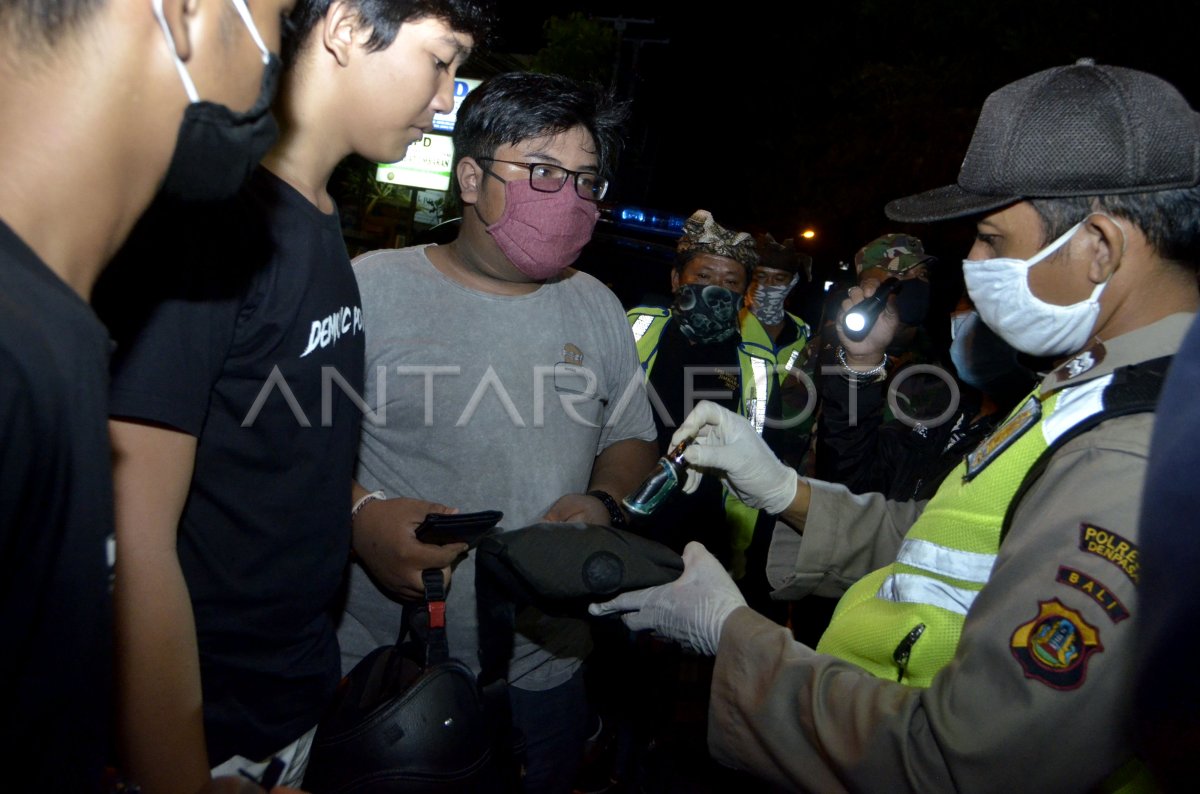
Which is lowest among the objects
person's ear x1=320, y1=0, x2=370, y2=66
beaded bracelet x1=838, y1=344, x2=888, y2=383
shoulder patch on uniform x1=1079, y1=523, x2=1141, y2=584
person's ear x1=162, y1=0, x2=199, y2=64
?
beaded bracelet x1=838, y1=344, x2=888, y2=383

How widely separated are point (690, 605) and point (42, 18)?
1.61m

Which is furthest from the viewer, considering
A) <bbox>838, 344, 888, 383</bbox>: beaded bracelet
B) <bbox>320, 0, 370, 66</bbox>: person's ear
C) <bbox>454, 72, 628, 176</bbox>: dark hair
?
<bbox>838, 344, 888, 383</bbox>: beaded bracelet

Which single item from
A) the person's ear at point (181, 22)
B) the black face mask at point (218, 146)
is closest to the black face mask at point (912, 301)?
the black face mask at point (218, 146)

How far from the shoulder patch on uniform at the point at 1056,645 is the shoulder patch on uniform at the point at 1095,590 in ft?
0.11

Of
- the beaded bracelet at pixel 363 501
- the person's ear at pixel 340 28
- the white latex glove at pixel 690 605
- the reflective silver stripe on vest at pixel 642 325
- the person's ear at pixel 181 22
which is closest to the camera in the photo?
the person's ear at pixel 181 22

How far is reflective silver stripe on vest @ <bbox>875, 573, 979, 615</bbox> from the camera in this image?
5.33 feet

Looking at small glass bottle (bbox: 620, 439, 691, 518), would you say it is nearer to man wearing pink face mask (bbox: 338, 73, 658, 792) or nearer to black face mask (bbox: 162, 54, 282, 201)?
man wearing pink face mask (bbox: 338, 73, 658, 792)

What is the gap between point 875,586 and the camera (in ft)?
6.16

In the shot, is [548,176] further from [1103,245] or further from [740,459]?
[1103,245]

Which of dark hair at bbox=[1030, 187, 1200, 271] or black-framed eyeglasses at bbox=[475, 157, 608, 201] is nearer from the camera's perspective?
dark hair at bbox=[1030, 187, 1200, 271]

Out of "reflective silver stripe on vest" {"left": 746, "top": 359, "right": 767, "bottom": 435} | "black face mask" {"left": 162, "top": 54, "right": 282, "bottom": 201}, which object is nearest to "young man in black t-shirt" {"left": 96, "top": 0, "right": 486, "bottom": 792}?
"black face mask" {"left": 162, "top": 54, "right": 282, "bottom": 201}

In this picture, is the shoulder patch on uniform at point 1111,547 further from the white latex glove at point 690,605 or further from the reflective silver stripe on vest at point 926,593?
the white latex glove at point 690,605

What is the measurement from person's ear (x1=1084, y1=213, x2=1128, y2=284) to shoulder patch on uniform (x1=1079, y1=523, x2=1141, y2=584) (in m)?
0.68

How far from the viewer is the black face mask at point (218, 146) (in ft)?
2.98
